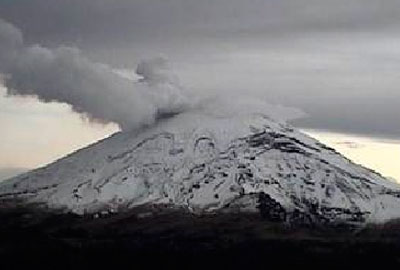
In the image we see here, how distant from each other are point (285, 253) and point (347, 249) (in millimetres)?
12619

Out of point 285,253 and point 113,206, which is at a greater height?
point 113,206

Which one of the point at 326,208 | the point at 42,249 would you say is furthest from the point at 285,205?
the point at 42,249

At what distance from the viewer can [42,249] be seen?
133 metres

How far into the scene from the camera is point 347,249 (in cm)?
15262

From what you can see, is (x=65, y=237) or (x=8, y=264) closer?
(x=8, y=264)

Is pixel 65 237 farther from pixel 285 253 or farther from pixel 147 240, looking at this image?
pixel 285 253

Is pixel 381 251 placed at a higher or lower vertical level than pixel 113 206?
lower

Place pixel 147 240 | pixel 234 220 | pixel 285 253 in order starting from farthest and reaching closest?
pixel 234 220, pixel 147 240, pixel 285 253

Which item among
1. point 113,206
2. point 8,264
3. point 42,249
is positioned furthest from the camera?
point 113,206

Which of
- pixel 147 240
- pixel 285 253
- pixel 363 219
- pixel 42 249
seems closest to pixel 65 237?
pixel 147 240

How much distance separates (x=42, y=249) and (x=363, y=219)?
266ft

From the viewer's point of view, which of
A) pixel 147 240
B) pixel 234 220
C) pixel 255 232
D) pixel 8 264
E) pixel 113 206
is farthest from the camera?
pixel 113 206

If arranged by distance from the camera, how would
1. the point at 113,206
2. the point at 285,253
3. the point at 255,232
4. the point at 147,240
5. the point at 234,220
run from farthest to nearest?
the point at 113,206 → the point at 234,220 → the point at 255,232 → the point at 147,240 → the point at 285,253

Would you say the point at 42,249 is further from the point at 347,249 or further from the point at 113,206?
the point at 113,206
